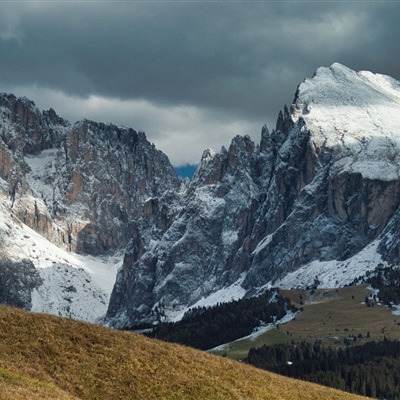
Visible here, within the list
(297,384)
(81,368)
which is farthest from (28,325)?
(297,384)

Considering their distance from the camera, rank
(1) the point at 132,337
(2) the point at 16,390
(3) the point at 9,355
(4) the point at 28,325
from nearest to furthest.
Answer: (2) the point at 16,390
(3) the point at 9,355
(4) the point at 28,325
(1) the point at 132,337

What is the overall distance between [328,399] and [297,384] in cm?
403

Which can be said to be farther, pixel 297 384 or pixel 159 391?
pixel 297 384

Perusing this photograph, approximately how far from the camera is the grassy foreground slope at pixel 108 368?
68125 millimetres

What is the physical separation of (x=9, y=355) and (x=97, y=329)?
1255 centimetres

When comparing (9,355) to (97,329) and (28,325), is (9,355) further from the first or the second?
(97,329)

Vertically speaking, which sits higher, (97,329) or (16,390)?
(97,329)

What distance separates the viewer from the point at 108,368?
239 ft

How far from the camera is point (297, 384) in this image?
288ft

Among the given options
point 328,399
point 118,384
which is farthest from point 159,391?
point 328,399

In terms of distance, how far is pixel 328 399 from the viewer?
84.8 meters

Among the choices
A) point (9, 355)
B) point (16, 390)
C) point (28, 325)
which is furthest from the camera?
point (28, 325)

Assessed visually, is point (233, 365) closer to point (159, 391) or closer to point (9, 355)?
point (159, 391)

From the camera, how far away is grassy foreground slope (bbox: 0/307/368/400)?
6812 centimetres
